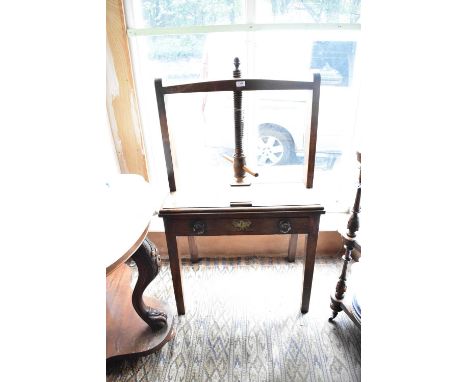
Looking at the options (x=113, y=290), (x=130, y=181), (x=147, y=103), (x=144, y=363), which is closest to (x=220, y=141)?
(x=147, y=103)

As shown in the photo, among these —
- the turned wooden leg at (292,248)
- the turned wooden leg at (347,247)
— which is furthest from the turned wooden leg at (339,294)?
the turned wooden leg at (292,248)

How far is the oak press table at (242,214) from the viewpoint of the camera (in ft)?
3.13

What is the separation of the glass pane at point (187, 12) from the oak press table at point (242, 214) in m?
0.80

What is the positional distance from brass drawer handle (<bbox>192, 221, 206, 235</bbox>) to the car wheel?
2.24 ft

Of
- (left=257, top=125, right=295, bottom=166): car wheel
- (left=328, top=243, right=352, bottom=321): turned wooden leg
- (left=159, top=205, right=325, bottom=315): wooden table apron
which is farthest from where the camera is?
(left=257, top=125, right=295, bottom=166): car wheel

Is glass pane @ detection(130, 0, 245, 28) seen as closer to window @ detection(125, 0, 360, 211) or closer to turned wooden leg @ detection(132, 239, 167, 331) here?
window @ detection(125, 0, 360, 211)

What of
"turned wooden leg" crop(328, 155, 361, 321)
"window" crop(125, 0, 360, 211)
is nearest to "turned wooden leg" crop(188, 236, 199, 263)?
"window" crop(125, 0, 360, 211)

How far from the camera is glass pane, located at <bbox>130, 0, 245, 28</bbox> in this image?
Result: 3.92 feet

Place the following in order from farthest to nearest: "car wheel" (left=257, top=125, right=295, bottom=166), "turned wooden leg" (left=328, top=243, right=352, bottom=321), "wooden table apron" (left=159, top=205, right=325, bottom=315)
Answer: "car wheel" (left=257, top=125, right=295, bottom=166)
"turned wooden leg" (left=328, top=243, right=352, bottom=321)
"wooden table apron" (left=159, top=205, right=325, bottom=315)

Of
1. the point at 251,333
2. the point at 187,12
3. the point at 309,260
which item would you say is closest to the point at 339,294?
the point at 309,260

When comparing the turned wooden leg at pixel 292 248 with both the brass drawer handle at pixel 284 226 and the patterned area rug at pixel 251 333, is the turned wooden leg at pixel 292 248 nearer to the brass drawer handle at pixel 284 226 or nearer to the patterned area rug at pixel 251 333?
the patterned area rug at pixel 251 333

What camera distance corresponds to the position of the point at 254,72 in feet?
4.35

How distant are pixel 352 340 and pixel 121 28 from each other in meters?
1.68

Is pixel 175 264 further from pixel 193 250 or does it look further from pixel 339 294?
pixel 339 294
